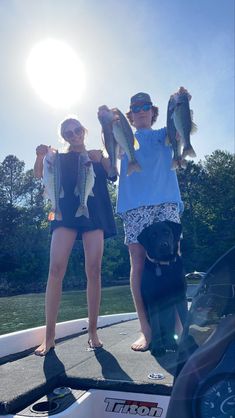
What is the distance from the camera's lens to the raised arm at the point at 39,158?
3836 millimetres

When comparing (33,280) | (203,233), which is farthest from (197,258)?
(33,280)

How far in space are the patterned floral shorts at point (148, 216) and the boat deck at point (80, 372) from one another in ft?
3.15

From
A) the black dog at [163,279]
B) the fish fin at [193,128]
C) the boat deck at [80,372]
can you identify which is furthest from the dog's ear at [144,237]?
the fish fin at [193,128]

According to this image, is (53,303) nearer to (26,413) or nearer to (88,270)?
(88,270)

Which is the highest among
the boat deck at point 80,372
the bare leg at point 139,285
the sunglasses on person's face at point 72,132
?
the sunglasses on person's face at point 72,132

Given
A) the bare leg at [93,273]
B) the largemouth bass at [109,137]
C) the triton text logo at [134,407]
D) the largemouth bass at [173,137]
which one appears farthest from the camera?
the largemouth bass at [109,137]

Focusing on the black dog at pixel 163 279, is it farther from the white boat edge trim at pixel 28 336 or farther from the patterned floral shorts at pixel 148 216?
the white boat edge trim at pixel 28 336

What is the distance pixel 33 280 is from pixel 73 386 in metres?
33.8

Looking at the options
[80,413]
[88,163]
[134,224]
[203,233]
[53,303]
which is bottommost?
[80,413]

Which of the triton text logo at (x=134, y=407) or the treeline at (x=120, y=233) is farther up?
the treeline at (x=120, y=233)

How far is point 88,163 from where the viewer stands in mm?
3555

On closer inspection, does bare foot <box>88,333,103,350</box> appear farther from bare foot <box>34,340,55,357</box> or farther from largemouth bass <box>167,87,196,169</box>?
largemouth bass <box>167,87,196,169</box>

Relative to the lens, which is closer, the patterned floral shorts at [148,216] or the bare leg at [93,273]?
the bare leg at [93,273]

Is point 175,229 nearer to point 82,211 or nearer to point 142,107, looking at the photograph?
point 82,211
